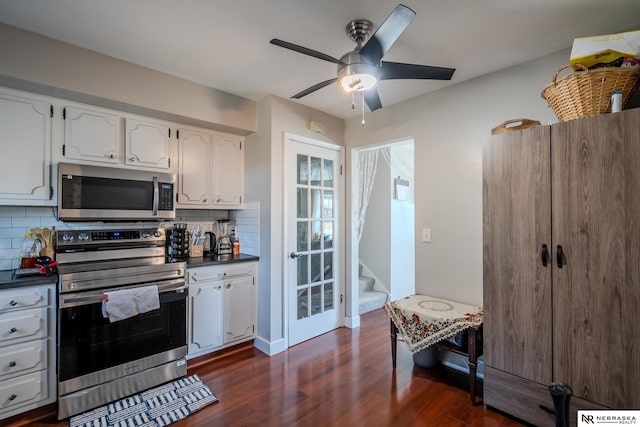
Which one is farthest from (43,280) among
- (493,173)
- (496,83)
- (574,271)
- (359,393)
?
(496,83)

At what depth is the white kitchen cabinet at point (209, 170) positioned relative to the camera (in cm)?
284

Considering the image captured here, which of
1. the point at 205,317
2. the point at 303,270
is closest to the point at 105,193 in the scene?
the point at 205,317

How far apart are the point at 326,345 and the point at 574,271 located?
7.02 feet

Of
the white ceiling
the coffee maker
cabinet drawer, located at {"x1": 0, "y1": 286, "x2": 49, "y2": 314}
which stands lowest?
cabinet drawer, located at {"x1": 0, "y1": 286, "x2": 49, "y2": 314}

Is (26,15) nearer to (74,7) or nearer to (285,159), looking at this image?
(74,7)

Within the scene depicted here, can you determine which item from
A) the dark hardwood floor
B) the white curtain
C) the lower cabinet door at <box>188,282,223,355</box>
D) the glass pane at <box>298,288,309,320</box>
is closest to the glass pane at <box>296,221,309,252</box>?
the glass pane at <box>298,288,309,320</box>

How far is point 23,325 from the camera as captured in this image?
6.15ft

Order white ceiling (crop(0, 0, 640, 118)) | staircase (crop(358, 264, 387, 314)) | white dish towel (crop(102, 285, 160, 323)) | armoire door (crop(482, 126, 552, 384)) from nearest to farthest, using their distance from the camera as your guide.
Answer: white ceiling (crop(0, 0, 640, 118)), armoire door (crop(482, 126, 552, 384)), white dish towel (crop(102, 285, 160, 323)), staircase (crop(358, 264, 387, 314))

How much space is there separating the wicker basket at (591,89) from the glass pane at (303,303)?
2506 millimetres

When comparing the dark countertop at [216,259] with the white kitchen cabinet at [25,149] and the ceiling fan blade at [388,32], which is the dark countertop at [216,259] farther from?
the ceiling fan blade at [388,32]

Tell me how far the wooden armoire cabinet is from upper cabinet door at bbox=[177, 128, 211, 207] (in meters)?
2.39

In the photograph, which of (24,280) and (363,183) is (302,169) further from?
(24,280)

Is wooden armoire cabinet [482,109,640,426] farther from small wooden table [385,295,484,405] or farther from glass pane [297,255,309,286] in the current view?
glass pane [297,255,309,286]

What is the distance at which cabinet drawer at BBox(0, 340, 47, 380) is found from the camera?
1.83 metres
